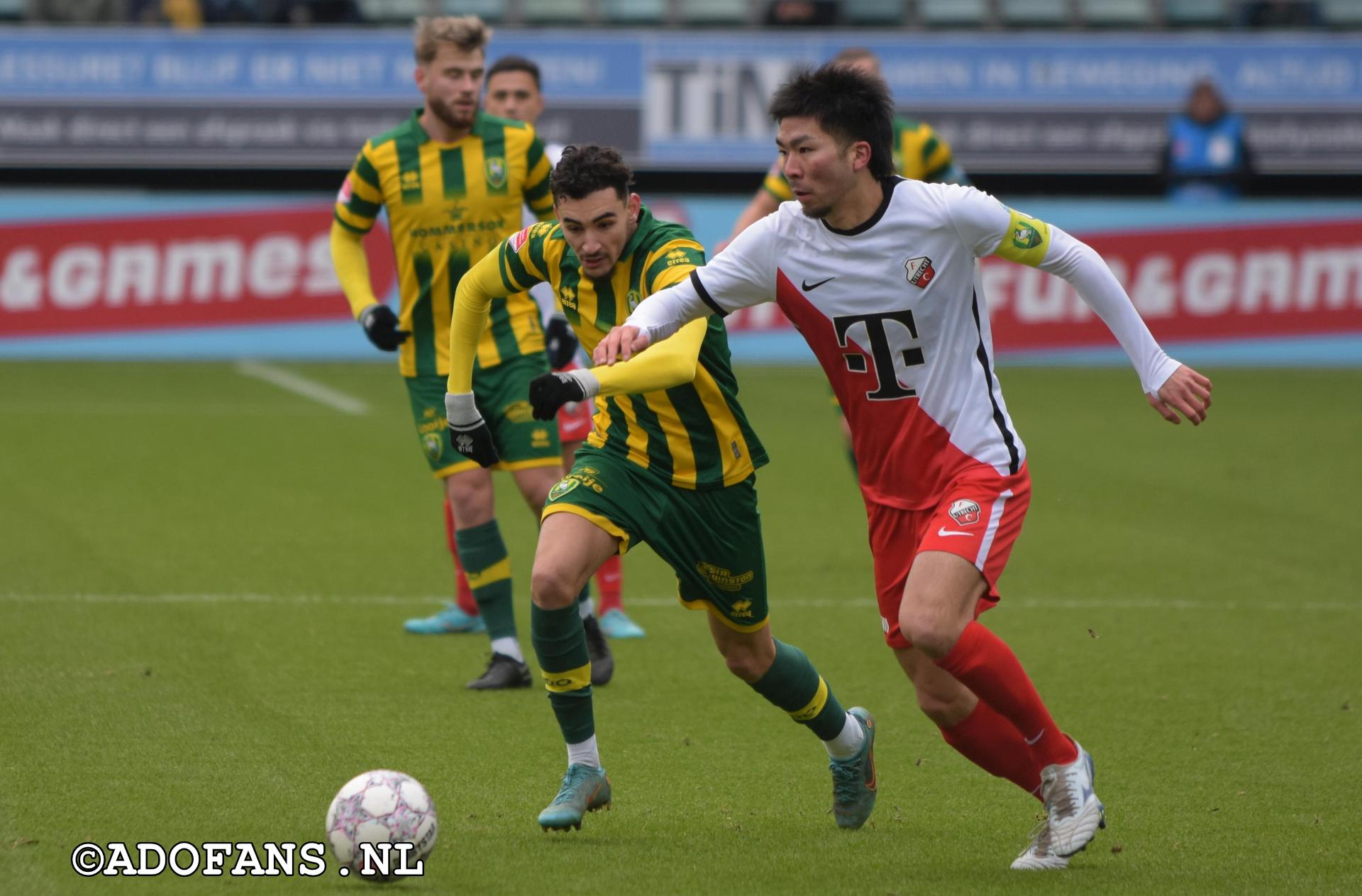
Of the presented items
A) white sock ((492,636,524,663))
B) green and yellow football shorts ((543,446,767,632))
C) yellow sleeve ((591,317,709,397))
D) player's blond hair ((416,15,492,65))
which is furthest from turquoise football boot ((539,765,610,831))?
player's blond hair ((416,15,492,65))

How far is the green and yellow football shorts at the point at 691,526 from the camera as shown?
490cm

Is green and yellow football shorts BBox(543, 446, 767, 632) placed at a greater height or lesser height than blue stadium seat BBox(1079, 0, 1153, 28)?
lesser

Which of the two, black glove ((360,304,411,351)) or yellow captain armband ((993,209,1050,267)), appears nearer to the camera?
yellow captain armband ((993,209,1050,267))

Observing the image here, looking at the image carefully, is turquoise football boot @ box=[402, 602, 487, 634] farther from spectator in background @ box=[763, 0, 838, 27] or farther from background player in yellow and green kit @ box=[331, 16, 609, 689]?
spectator in background @ box=[763, 0, 838, 27]

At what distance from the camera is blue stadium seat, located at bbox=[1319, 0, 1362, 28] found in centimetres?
2005

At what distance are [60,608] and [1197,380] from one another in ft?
16.3

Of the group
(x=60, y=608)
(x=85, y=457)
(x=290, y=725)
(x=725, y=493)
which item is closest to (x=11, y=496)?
(x=85, y=457)

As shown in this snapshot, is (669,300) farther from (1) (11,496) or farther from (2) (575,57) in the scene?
(2) (575,57)

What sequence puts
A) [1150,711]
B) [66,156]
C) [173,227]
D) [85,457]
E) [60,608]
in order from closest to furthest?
[1150,711], [60,608], [85,457], [173,227], [66,156]

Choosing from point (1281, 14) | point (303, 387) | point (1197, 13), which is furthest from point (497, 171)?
point (1197, 13)

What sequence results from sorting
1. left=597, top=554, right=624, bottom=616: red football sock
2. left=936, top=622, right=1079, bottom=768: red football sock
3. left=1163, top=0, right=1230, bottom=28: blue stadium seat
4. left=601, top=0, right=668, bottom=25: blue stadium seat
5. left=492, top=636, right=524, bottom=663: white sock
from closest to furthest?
left=936, top=622, right=1079, bottom=768: red football sock, left=492, top=636, right=524, bottom=663: white sock, left=597, top=554, right=624, bottom=616: red football sock, left=601, top=0, right=668, bottom=25: blue stadium seat, left=1163, top=0, right=1230, bottom=28: blue stadium seat

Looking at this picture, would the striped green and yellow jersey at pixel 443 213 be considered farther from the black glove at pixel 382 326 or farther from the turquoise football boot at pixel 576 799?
the turquoise football boot at pixel 576 799

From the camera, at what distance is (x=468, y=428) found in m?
Answer: 5.20

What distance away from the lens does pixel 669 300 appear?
4.58 m
